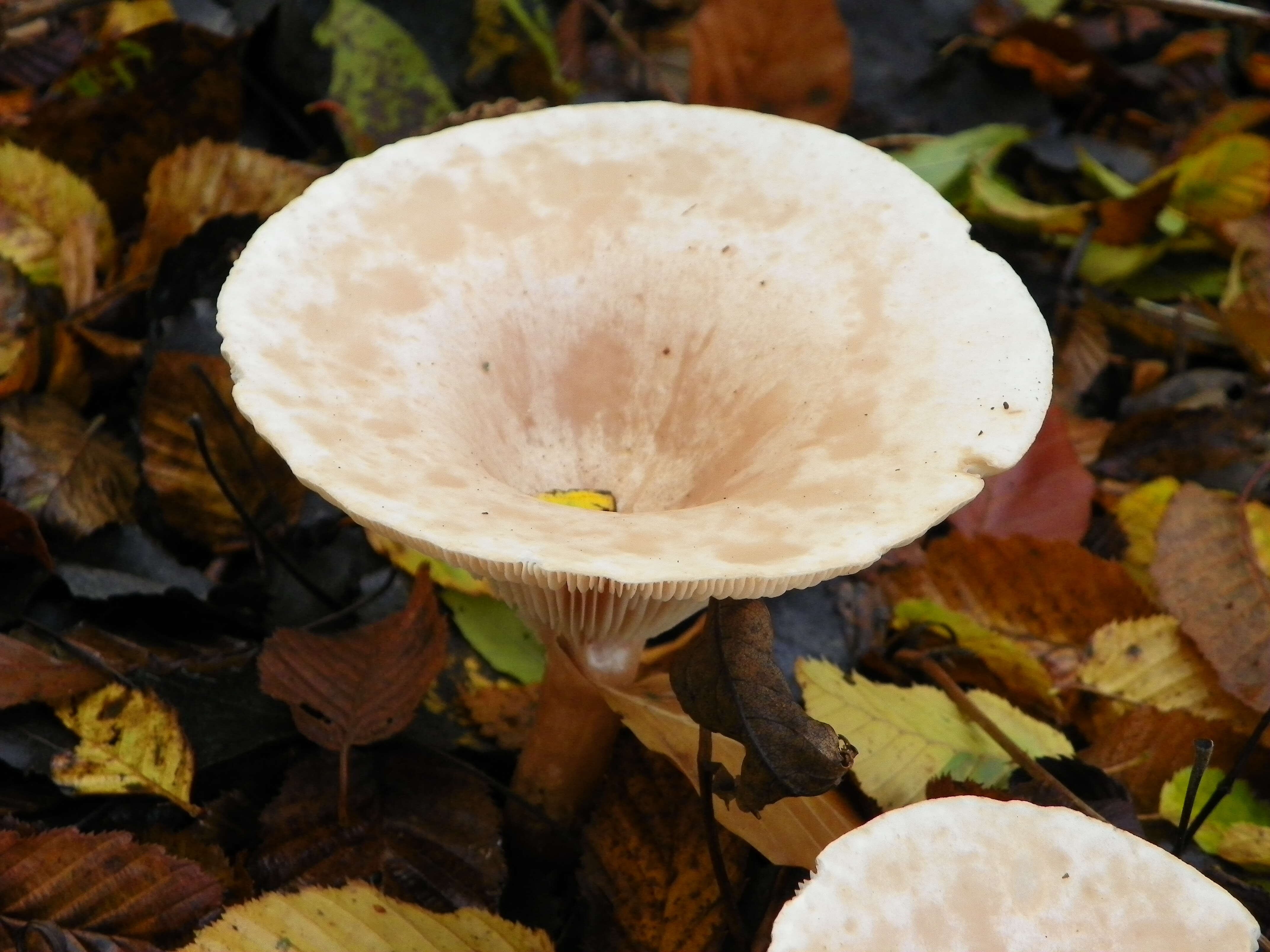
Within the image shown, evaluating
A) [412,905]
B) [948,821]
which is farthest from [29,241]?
[948,821]

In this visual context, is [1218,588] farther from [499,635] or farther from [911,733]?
[499,635]

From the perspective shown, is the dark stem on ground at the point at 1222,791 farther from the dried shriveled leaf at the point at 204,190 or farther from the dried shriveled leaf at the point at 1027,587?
the dried shriveled leaf at the point at 204,190

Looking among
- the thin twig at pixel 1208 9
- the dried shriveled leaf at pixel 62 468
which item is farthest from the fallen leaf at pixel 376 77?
the thin twig at pixel 1208 9

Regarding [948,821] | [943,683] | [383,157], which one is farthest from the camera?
[943,683]

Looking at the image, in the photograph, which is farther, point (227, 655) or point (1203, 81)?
point (1203, 81)

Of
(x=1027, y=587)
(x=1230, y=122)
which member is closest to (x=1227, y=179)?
(x=1230, y=122)

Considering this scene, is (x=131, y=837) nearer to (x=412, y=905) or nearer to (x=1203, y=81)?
(x=412, y=905)
